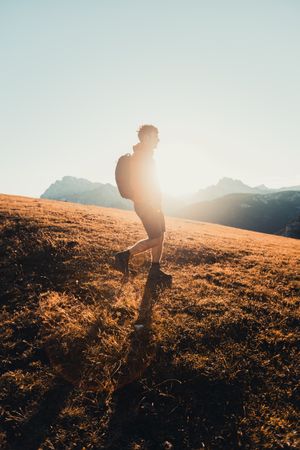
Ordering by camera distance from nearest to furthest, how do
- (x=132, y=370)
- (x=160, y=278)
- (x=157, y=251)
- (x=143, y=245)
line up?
(x=132, y=370) → (x=143, y=245) → (x=160, y=278) → (x=157, y=251)

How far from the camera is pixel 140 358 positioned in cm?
487

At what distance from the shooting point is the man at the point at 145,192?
7383 millimetres

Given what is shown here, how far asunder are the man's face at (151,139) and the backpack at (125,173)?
572 millimetres

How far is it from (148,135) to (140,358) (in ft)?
17.2

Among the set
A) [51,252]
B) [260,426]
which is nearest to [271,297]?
[260,426]

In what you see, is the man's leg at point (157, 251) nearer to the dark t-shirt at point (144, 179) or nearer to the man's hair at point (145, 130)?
the dark t-shirt at point (144, 179)

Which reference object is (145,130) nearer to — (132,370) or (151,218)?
(151,218)

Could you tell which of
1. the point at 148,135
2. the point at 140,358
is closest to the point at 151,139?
the point at 148,135

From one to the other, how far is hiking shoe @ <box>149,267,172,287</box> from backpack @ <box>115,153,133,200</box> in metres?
2.20

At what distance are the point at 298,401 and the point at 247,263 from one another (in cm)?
647

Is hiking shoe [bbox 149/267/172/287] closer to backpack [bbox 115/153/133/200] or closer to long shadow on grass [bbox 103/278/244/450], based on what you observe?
backpack [bbox 115/153/133/200]

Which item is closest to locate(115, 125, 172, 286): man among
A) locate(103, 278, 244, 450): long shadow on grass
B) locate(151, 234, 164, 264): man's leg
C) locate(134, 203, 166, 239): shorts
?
locate(134, 203, 166, 239): shorts

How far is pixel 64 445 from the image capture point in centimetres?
344

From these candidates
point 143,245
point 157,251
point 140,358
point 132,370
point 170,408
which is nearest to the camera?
point 170,408
